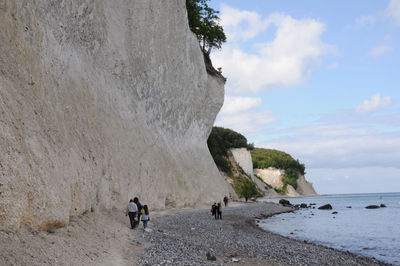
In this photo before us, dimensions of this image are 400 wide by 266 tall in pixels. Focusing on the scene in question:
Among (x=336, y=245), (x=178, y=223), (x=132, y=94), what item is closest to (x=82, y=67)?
(x=132, y=94)

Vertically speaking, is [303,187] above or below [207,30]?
below

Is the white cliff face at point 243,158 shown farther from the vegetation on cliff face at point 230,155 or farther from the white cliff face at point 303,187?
the white cliff face at point 303,187

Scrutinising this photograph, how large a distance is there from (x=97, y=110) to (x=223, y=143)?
5495cm

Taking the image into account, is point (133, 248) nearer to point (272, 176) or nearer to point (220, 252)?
point (220, 252)

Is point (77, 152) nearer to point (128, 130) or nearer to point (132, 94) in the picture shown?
point (128, 130)

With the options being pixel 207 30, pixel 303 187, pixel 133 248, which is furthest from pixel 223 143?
pixel 303 187

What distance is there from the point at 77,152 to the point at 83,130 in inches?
71.7

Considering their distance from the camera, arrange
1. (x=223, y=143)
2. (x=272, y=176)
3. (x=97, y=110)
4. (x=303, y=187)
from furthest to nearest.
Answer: (x=303, y=187), (x=272, y=176), (x=223, y=143), (x=97, y=110)

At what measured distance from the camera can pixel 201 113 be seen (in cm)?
3588

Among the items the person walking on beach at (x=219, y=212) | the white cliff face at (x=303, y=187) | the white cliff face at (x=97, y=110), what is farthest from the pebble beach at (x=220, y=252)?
the white cliff face at (x=303, y=187)

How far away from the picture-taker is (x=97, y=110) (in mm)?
16031

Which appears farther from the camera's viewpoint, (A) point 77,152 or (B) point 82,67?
(B) point 82,67

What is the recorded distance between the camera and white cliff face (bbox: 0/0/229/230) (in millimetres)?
8281

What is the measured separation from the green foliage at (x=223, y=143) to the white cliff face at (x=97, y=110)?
23682 millimetres
